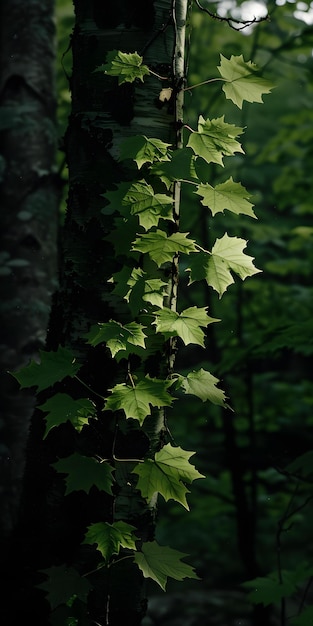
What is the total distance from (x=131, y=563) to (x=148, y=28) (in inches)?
57.0

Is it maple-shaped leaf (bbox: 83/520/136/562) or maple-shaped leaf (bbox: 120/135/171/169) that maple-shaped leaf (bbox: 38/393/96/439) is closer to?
maple-shaped leaf (bbox: 83/520/136/562)

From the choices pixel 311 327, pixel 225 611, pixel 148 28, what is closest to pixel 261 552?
pixel 225 611

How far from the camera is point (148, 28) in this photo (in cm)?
154

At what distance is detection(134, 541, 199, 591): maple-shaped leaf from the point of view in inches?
56.6

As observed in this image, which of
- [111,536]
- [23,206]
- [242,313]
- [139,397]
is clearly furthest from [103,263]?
[242,313]

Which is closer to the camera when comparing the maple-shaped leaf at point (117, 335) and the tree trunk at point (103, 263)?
the maple-shaped leaf at point (117, 335)

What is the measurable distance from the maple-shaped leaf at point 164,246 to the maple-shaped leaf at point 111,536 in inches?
26.5

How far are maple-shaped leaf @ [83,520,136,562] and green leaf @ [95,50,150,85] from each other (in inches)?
43.9

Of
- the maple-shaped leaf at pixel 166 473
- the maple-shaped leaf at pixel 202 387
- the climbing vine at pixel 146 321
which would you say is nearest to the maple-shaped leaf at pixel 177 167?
the climbing vine at pixel 146 321

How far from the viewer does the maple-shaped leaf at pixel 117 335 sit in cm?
139

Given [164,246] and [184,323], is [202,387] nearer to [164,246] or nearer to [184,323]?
[184,323]

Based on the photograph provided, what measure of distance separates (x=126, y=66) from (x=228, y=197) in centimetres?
42

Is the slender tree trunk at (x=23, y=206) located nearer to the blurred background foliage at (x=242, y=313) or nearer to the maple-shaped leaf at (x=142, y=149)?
the blurred background foliage at (x=242, y=313)

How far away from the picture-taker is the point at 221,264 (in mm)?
1486
